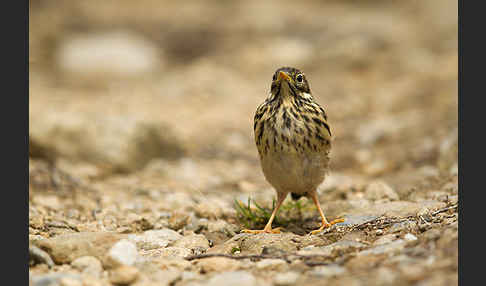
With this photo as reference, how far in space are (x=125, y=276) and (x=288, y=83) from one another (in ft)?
8.09

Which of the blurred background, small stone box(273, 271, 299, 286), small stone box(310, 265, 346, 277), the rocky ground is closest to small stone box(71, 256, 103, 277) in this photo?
the rocky ground

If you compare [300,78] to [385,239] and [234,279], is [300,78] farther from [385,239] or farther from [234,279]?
[234,279]

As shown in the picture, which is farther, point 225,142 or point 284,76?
point 225,142

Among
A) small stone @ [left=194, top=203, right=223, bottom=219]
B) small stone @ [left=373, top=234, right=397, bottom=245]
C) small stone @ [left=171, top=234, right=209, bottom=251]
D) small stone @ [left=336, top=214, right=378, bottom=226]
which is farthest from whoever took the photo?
small stone @ [left=194, top=203, right=223, bottom=219]

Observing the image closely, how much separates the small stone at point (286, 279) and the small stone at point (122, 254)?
102 centimetres

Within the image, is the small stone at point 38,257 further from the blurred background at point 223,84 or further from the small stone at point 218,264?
the blurred background at point 223,84

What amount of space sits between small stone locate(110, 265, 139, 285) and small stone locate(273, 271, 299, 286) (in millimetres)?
901

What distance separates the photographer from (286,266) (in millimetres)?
3475

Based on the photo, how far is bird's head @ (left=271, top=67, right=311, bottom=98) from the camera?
16.2 feet

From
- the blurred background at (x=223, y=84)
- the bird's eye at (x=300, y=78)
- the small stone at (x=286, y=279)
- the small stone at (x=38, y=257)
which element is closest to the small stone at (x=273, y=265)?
the small stone at (x=286, y=279)

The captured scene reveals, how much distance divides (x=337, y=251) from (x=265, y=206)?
7.85 feet

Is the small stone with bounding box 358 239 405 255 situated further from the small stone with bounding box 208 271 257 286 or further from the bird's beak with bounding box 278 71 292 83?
the bird's beak with bounding box 278 71 292 83

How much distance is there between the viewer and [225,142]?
8.91m

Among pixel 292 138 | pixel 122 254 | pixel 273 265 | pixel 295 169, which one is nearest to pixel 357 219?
pixel 295 169
